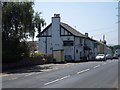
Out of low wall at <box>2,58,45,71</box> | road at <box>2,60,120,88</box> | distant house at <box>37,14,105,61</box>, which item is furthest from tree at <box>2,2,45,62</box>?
distant house at <box>37,14,105,61</box>

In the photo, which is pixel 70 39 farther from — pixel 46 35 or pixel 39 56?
pixel 39 56

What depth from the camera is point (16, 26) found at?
4925 centimetres

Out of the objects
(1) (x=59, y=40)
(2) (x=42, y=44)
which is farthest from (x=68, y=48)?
(2) (x=42, y=44)

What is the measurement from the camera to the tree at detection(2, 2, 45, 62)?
154 ft

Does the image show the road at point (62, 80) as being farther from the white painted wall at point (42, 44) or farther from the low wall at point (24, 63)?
the white painted wall at point (42, 44)

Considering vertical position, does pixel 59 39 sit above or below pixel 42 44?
above

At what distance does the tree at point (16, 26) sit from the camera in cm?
4703

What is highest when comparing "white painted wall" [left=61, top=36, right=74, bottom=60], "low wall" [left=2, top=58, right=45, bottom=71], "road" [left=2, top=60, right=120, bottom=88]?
"white painted wall" [left=61, top=36, right=74, bottom=60]

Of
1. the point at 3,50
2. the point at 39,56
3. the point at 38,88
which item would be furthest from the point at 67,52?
the point at 38,88

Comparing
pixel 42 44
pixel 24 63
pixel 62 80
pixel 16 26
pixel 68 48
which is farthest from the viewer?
pixel 42 44

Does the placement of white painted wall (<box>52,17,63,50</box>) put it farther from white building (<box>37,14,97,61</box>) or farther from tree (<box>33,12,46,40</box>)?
tree (<box>33,12,46,40</box>)

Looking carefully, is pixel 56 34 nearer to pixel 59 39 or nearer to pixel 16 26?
pixel 59 39

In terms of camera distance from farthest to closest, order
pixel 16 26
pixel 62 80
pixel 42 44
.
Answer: pixel 42 44 → pixel 16 26 → pixel 62 80

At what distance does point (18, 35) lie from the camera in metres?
50.2
